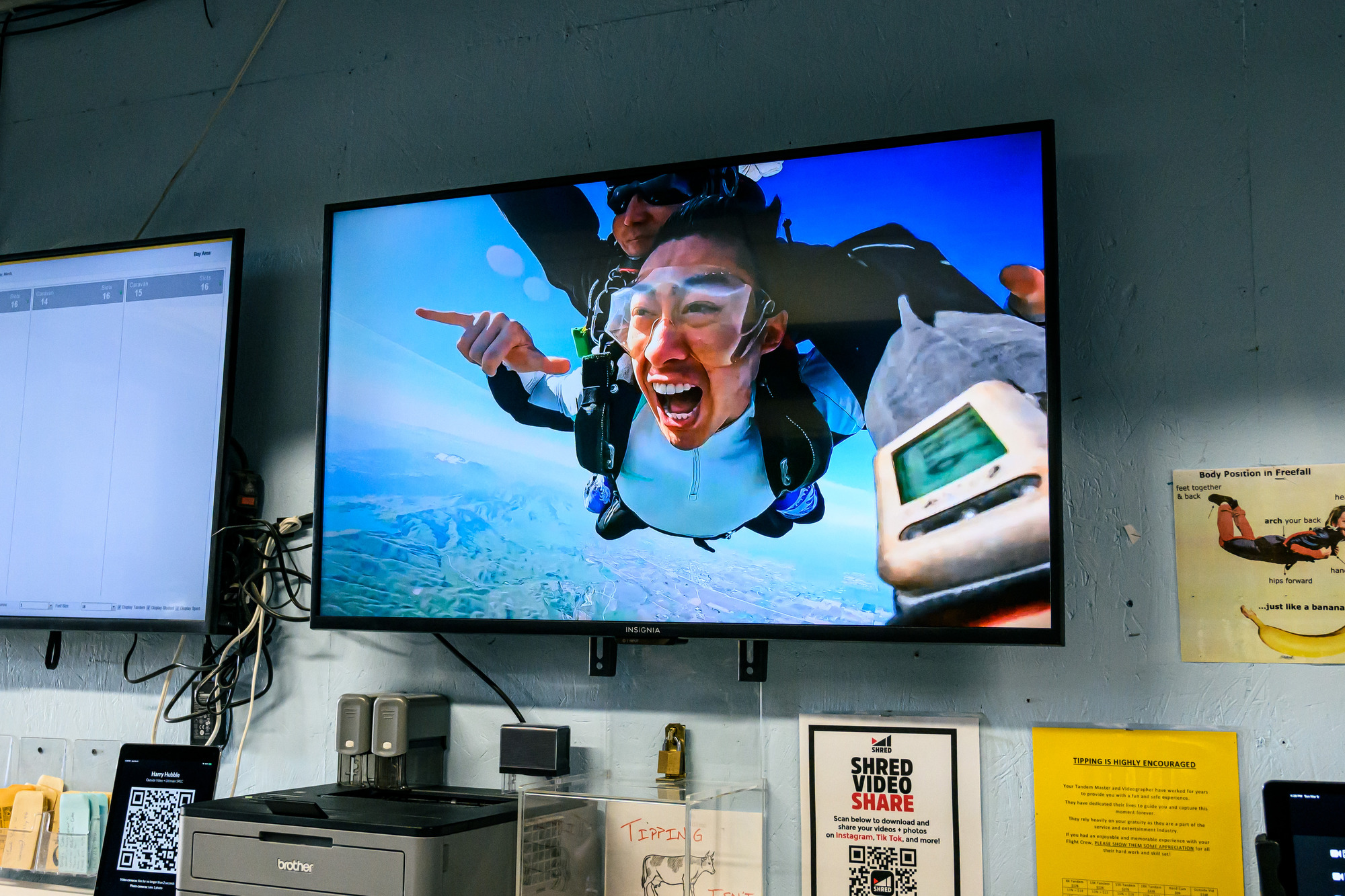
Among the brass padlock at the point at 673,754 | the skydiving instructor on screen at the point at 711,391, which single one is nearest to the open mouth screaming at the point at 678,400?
the skydiving instructor on screen at the point at 711,391

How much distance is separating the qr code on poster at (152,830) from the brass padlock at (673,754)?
0.97m

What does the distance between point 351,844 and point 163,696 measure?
38.0 inches

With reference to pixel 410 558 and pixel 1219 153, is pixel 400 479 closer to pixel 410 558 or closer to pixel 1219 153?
pixel 410 558

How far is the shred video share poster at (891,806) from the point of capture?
174cm

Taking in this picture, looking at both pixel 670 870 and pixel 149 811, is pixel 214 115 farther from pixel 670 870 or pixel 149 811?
pixel 670 870

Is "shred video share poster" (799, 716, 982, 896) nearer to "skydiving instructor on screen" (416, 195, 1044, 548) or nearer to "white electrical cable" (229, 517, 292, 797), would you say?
"skydiving instructor on screen" (416, 195, 1044, 548)

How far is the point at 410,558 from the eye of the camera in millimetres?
1993

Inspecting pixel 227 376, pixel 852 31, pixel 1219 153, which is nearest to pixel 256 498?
pixel 227 376

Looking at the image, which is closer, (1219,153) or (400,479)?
(1219,153)

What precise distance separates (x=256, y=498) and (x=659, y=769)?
1.06 metres

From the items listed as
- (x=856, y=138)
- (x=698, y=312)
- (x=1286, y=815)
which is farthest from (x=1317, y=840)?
(x=856, y=138)

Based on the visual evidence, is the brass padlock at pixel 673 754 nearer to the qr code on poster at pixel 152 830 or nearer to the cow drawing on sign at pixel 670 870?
the cow drawing on sign at pixel 670 870

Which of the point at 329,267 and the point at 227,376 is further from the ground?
the point at 329,267

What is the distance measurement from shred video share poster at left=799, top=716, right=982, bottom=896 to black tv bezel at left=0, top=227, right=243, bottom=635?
1.24 meters
